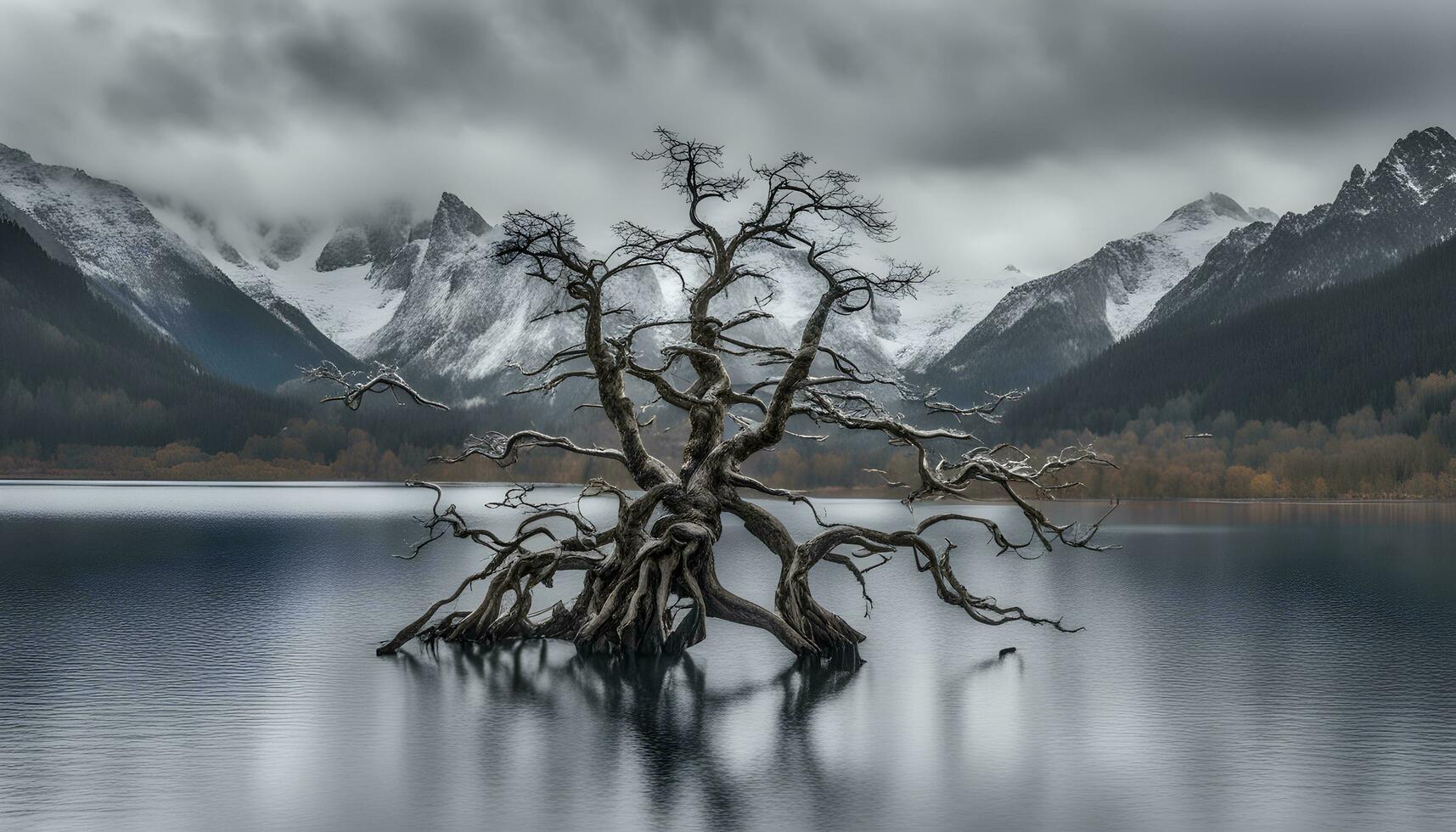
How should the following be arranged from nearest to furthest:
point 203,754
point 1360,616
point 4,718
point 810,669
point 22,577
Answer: point 203,754 < point 4,718 < point 810,669 < point 1360,616 < point 22,577

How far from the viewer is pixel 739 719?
26109 millimetres

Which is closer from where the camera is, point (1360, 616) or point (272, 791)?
point (272, 791)

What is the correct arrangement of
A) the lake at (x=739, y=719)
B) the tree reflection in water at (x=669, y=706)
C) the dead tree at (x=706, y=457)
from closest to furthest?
the lake at (x=739, y=719) → the tree reflection in water at (x=669, y=706) → the dead tree at (x=706, y=457)

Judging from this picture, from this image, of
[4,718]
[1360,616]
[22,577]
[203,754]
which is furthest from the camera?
[22,577]

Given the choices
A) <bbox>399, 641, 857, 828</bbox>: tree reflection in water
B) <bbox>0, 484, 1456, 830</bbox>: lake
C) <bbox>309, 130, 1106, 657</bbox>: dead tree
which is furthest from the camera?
<bbox>309, 130, 1106, 657</bbox>: dead tree

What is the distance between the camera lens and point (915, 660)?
34.5 m

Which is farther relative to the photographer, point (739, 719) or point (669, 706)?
point (669, 706)

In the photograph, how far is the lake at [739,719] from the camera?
19562mm

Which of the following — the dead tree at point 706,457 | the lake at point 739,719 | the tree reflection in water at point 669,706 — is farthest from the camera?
the dead tree at point 706,457

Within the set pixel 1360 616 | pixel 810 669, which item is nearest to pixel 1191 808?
pixel 810 669

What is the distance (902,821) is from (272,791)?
10190 millimetres

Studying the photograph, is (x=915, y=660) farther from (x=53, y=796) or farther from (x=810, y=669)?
(x=53, y=796)

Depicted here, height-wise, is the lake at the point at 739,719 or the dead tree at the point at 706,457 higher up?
the dead tree at the point at 706,457

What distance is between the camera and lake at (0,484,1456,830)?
19.6m
